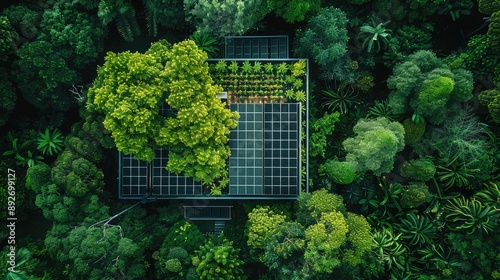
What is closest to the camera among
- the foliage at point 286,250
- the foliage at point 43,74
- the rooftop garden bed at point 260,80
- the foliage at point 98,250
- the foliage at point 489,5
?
the foliage at point 286,250

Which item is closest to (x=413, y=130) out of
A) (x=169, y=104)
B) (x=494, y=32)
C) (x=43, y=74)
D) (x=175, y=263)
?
(x=494, y=32)

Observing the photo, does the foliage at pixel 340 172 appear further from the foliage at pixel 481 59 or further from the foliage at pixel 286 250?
the foliage at pixel 481 59

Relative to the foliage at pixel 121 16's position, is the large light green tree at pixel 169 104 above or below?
below

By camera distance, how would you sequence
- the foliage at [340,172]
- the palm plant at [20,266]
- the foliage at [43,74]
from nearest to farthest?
the palm plant at [20,266] < the foliage at [43,74] < the foliage at [340,172]

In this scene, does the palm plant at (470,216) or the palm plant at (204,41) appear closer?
the palm plant at (470,216)

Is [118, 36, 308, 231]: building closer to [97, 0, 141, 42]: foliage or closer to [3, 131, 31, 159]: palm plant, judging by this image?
[97, 0, 141, 42]: foliage

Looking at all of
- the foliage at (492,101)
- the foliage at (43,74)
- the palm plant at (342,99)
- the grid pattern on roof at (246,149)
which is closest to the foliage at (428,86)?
the foliage at (492,101)

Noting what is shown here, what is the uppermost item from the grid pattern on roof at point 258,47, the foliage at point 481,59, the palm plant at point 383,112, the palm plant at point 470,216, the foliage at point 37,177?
the grid pattern on roof at point 258,47

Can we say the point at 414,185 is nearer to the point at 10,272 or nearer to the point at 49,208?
the point at 49,208
